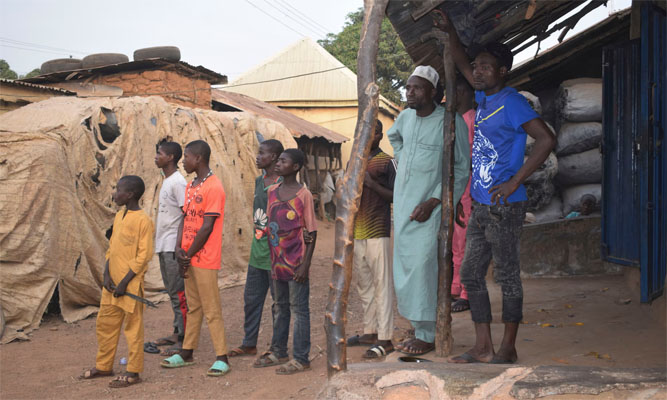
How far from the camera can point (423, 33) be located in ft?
13.1

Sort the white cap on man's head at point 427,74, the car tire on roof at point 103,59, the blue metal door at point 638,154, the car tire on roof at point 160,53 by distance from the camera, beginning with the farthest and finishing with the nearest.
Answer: the car tire on roof at point 103,59 < the car tire on roof at point 160,53 < the blue metal door at point 638,154 < the white cap on man's head at point 427,74

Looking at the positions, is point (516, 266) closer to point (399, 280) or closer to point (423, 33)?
point (399, 280)

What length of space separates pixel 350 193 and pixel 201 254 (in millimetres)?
1712

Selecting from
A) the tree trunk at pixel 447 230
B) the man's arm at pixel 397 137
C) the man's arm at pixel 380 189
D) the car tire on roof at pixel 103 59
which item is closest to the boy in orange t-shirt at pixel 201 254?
the man's arm at pixel 380 189

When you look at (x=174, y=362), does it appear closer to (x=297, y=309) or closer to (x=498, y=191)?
(x=297, y=309)

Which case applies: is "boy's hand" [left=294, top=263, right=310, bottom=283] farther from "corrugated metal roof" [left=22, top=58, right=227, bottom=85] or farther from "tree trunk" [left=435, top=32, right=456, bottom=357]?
"corrugated metal roof" [left=22, top=58, right=227, bottom=85]

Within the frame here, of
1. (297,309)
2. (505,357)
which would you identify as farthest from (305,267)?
(505,357)

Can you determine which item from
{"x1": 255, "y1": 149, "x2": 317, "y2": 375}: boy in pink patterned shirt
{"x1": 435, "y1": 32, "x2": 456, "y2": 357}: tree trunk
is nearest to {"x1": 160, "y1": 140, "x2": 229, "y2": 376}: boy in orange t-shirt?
{"x1": 255, "y1": 149, "x2": 317, "y2": 375}: boy in pink patterned shirt

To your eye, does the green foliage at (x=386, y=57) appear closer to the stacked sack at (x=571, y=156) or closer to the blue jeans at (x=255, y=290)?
the stacked sack at (x=571, y=156)

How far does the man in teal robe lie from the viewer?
362 cm

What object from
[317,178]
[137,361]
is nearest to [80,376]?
[137,361]

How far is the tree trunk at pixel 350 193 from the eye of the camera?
9.30 ft

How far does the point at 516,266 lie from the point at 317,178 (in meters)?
14.8

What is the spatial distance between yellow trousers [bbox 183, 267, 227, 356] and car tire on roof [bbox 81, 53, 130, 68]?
928cm
